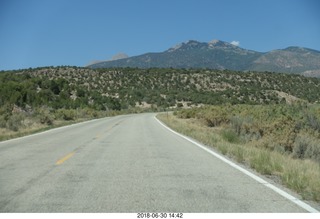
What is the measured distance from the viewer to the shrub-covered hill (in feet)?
276

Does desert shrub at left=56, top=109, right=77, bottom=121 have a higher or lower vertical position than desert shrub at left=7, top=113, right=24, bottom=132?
lower

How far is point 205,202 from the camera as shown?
7555 millimetres

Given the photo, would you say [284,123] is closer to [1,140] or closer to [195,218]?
[1,140]

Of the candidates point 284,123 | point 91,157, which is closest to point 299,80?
point 284,123

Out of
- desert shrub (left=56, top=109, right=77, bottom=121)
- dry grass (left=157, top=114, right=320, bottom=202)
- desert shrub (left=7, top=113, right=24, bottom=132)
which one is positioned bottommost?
desert shrub (left=56, top=109, right=77, bottom=121)

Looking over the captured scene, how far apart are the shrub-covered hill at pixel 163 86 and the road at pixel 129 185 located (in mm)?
60168

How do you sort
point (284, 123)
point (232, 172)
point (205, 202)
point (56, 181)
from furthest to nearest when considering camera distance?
point (284, 123)
point (232, 172)
point (56, 181)
point (205, 202)

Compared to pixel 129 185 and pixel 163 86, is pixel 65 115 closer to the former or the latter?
pixel 129 185

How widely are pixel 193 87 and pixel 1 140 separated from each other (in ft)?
294

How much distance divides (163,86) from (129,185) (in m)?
102

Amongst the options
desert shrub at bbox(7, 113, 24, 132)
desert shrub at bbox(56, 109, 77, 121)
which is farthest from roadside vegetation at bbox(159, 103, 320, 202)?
desert shrub at bbox(56, 109, 77, 121)

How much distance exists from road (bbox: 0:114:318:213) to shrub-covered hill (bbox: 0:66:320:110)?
Answer: 6017cm

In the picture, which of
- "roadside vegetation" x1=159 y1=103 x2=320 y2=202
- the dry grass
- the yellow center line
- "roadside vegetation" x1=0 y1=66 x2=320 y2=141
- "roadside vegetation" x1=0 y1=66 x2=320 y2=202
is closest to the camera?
the dry grass

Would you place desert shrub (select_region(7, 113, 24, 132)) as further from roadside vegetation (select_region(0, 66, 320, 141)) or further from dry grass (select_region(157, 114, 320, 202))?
roadside vegetation (select_region(0, 66, 320, 141))
